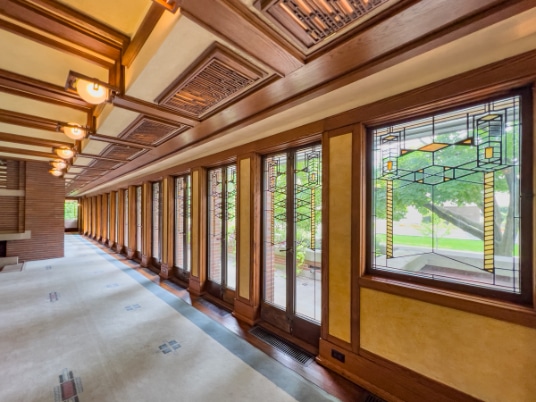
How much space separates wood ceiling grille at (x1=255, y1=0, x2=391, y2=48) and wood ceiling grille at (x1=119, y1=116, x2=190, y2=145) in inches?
85.1

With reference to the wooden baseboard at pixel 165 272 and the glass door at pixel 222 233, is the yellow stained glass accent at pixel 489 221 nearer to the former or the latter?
the glass door at pixel 222 233

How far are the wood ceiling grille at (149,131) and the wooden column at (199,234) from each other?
106 cm

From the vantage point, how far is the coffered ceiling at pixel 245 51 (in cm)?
131

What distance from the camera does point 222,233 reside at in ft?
14.5

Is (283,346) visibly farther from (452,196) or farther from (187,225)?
(187,225)

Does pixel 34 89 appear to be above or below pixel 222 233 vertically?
above

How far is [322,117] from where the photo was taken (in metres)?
2.64

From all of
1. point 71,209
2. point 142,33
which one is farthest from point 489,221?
point 71,209

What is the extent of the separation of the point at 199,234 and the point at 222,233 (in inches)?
22.1

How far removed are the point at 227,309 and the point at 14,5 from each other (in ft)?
13.0

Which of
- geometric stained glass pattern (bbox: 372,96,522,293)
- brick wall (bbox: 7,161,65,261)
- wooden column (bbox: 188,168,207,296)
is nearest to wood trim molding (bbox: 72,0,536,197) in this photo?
geometric stained glass pattern (bbox: 372,96,522,293)

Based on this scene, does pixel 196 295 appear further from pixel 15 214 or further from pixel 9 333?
pixel 15 214

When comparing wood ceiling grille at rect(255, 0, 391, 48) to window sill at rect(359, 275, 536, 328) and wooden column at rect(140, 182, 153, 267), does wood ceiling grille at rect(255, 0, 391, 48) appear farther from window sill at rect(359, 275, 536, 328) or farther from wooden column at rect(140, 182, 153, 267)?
wooden column at rect(140, 182, 153, 267)

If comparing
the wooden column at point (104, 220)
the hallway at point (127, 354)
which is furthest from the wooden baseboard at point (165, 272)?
the wooden column at point (104, 220)
